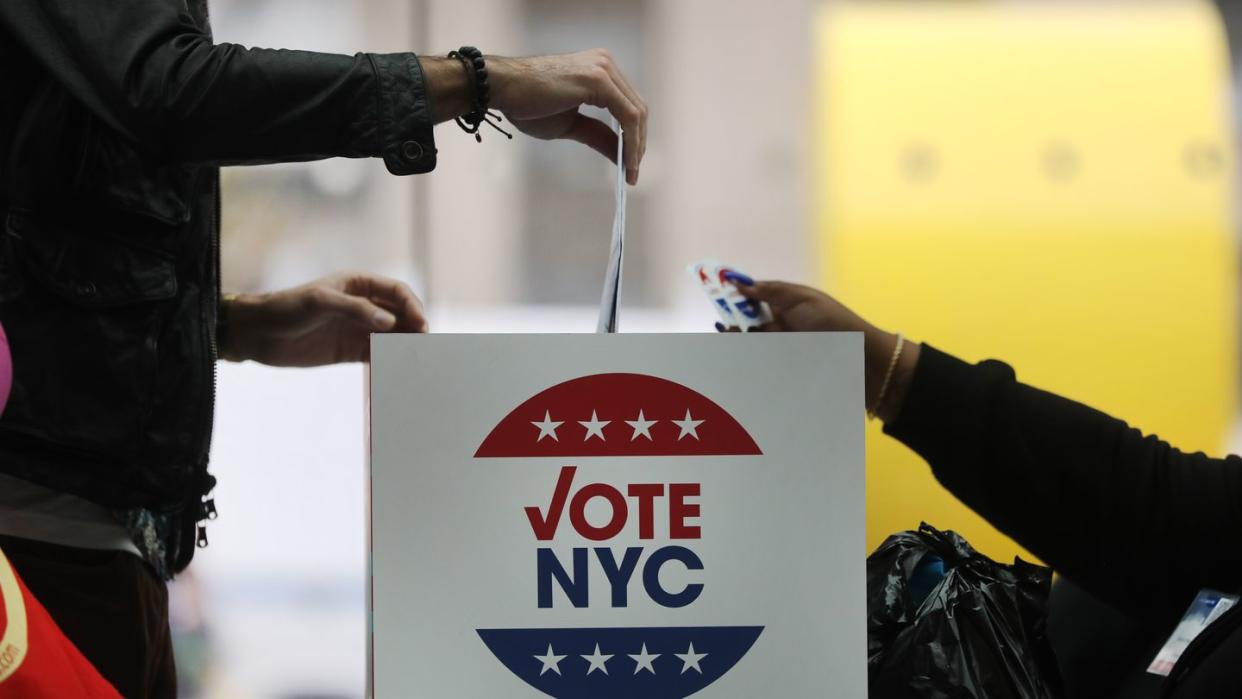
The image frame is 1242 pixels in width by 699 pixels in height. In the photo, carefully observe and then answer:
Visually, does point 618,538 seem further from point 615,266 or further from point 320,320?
point 320,320

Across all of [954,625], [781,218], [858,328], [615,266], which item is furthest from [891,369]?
[781,218]

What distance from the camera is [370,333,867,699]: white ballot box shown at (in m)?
Result: 0.99

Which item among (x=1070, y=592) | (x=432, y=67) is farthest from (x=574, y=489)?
(x=1070, y=592)

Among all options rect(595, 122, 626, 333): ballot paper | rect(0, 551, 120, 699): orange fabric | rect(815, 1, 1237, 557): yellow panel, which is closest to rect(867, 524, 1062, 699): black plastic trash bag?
rect(595, 122, 626, 333): ballot paper

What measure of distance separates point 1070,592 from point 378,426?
3.35ft

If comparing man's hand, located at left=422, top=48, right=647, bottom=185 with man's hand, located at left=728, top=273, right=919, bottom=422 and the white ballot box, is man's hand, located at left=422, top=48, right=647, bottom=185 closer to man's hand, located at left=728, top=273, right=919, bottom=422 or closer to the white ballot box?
the white ballot box

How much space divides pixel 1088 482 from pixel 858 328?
11.5 inches

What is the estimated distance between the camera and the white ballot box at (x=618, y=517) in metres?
0.99

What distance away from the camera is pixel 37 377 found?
110 centimetres

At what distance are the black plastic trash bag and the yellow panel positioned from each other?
83cm

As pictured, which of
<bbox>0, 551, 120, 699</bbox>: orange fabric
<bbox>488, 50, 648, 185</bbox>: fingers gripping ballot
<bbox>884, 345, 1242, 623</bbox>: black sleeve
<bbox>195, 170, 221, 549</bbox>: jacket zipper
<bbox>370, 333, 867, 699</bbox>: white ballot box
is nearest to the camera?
<bbox>0, 551, 120, 699</bbox>: orange fabric

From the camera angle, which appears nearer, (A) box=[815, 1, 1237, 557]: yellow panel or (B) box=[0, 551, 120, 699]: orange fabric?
(B) box=[0, 551, 120, 699]: orange fabric

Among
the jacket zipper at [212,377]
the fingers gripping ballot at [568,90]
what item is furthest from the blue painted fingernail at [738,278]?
the jacket zipper at [212,377]

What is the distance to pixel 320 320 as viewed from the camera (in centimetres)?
143
